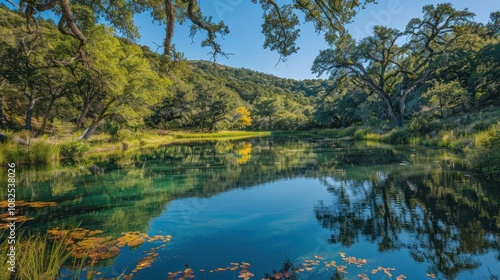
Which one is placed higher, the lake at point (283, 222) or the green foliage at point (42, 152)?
Result: the green foliage at point (42, 152)

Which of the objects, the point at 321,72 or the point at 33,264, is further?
the point at 321,72

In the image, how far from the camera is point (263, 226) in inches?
270

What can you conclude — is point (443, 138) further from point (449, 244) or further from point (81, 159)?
point (81, 159)

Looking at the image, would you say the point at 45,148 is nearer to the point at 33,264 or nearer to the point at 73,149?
the point at 73,149

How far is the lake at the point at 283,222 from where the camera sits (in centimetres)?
471

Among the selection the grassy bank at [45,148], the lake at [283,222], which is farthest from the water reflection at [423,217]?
the grassy bank at [45,148]

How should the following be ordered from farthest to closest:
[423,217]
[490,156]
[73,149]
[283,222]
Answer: [73,149]
[490,156]
[283,222]
[423,217]

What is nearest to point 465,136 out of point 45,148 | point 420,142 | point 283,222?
point 420,142

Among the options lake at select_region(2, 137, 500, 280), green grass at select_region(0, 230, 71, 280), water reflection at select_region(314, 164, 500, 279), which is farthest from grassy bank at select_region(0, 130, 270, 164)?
water reflection at select_region(314, 164, 500, 279)

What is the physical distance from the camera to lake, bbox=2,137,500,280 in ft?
15.4

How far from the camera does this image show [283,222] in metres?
7.09

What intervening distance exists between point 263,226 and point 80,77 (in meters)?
21.6

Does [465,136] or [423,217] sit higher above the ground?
[465,136]

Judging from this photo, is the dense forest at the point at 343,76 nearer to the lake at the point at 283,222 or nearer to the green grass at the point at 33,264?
the lake at the point at 283,222
